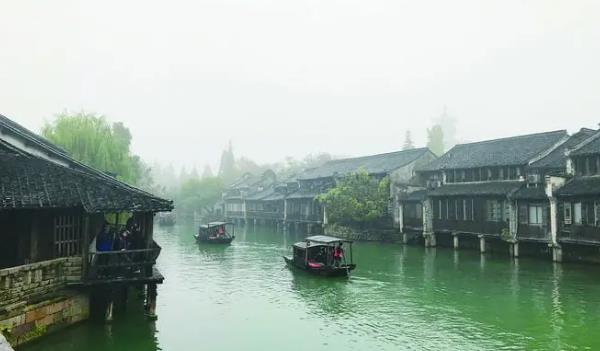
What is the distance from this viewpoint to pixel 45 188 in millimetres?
15531

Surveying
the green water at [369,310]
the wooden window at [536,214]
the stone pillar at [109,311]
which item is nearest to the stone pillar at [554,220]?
the wooden window at [536,214]

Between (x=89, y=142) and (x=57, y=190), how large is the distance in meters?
26.4

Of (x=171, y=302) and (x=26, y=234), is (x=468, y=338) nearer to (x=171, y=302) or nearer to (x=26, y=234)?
(x=171, y=302)

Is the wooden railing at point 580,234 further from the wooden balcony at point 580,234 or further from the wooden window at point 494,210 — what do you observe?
the wooden window at point 494,210

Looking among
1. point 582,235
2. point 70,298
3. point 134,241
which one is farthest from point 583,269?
point 70,298

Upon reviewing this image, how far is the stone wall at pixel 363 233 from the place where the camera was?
46219mm

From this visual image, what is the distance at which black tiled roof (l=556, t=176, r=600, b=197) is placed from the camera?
28.8 meters

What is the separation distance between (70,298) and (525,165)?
32.3 m

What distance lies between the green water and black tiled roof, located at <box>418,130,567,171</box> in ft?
29.4

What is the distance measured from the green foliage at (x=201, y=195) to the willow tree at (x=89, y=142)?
49796 millimetres

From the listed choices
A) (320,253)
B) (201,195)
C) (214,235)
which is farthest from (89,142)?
(201,195)

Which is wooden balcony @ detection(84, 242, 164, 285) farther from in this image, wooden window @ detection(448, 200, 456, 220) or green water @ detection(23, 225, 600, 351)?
wooden window @ detection(448, 200, 456, 220)

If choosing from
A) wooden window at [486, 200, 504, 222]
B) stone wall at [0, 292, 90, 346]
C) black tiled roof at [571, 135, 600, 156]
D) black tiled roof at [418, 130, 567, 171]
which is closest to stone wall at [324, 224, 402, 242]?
black tiled roof at [418, 130, 567, 171]

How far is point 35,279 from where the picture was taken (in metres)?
15.0
